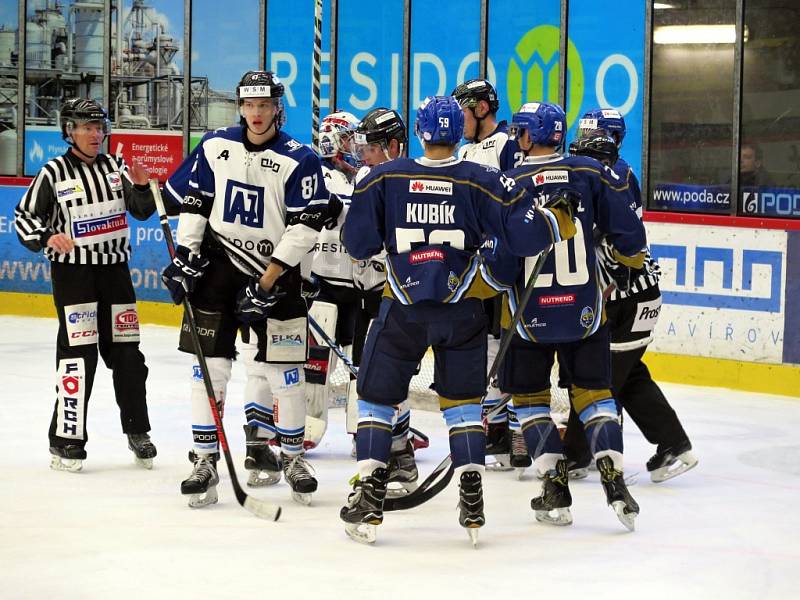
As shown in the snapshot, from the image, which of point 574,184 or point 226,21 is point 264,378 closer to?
point 574,184

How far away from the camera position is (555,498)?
427 centimetres

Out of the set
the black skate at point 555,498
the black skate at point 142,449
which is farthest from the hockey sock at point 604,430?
the black skate at point 142,449

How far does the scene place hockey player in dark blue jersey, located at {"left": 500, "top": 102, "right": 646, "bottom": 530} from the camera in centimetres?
420

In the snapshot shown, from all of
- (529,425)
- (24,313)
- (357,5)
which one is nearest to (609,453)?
(529,425)

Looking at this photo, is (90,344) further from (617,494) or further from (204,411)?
(617,494)

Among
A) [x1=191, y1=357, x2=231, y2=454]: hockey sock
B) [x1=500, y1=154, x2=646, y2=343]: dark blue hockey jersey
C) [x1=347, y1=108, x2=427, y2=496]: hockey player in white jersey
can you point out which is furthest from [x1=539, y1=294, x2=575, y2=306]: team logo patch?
[x1=191, y1=357, x2=231, y2=454]: hockey sock

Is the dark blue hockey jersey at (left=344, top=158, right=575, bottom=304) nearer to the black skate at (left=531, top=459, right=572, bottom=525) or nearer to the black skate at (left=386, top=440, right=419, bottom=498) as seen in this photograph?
the black skate at (left=531, top=459, right=572, bottom=525)

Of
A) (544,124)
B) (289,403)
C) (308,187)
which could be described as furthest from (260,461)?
(544,124)

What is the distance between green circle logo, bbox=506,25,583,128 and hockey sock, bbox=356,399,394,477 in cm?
466

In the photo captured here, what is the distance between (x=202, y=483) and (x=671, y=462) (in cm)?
171

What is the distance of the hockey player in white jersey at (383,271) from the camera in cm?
491

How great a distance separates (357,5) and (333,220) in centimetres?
455

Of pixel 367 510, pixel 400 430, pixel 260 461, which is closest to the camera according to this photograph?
pixel 367 510

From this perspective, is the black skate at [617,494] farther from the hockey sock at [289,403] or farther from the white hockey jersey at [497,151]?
the white hockey jersey at [497,151]
